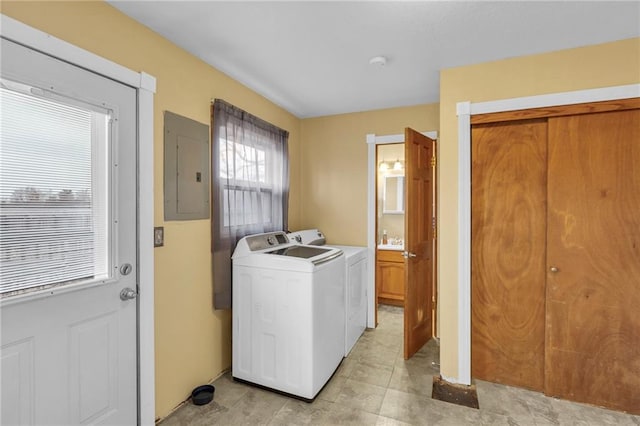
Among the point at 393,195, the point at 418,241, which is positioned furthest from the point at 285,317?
the point at 393,195

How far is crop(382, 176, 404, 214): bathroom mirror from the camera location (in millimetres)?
4699

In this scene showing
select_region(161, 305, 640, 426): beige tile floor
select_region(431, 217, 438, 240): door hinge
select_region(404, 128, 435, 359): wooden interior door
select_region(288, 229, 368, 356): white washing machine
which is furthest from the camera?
select_region(431, 217, 438, 240): door hinge

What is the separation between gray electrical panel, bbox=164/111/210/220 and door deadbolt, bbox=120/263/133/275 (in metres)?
0.37

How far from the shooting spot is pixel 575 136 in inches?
81.3

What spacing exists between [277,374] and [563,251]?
7.31 feet

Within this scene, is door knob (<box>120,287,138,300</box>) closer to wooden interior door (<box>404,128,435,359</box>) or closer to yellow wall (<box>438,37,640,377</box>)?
wooden interior door (<box>404,128,435,359</box>)

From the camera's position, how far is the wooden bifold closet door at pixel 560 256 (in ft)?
6.44

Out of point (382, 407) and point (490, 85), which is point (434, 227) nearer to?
point (490, 85)

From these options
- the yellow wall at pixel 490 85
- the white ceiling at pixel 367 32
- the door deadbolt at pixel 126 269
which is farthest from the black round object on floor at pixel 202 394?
the white ceiling at pixel 367 32

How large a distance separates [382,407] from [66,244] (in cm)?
212

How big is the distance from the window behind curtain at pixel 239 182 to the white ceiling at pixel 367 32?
444 mm

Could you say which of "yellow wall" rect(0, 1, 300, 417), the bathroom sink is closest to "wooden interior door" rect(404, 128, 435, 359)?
the bathroom sink

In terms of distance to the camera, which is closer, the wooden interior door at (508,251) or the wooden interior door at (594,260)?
the wooden interior door at (594,260)

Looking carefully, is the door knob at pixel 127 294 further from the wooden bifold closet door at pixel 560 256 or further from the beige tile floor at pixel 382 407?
the wooden bifold closet door at pixel 560 256
